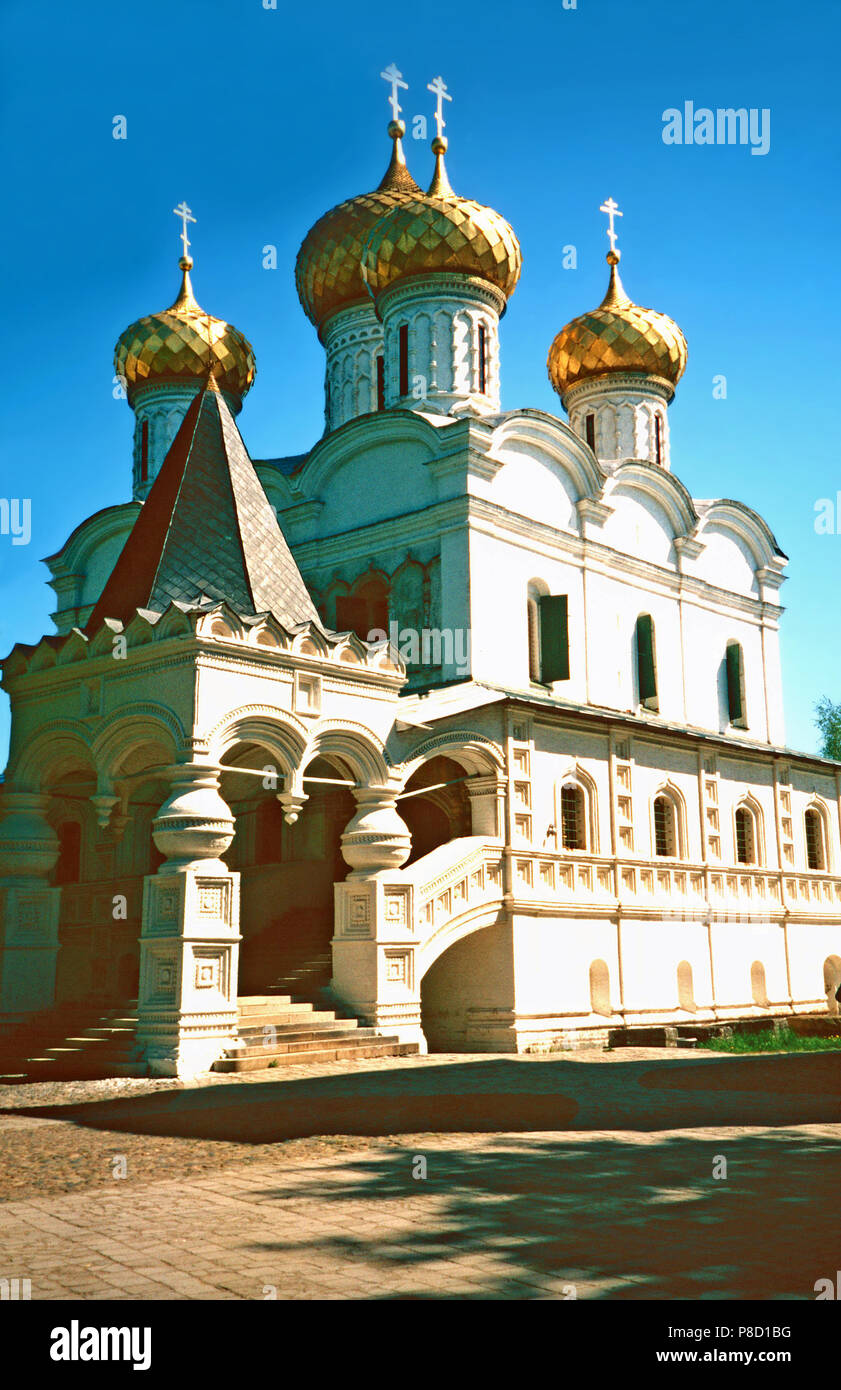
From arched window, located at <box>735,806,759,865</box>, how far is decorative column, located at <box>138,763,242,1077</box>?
10.5m

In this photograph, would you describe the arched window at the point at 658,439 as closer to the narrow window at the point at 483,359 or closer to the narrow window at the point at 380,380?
the narrow window at the point at 483,359

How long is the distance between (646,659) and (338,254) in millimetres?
9119

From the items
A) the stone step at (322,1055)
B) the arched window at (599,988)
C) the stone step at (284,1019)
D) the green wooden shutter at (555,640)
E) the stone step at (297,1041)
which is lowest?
the stone step at (322,1055)

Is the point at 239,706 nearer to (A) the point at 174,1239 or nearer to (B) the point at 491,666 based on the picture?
(B) the point at 491,666

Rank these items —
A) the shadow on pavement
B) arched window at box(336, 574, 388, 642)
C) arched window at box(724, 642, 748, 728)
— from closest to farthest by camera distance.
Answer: the shadow on pavement
arched window at box(336, 574, 388, 642)
arched window at box(724, 642, 748, 728)

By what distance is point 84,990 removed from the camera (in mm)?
16125

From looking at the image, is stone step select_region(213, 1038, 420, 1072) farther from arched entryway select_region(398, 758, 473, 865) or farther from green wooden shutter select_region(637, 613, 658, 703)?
green wooden shutter select_region(637, 613, 658, 703)

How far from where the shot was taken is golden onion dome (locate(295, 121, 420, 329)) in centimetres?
2233

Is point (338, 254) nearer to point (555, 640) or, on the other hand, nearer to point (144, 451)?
point (144, 451)

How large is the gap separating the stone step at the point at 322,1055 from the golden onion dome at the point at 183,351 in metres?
13.3

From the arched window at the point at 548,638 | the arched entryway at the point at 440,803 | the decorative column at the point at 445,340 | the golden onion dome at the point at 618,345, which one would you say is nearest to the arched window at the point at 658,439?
the golden onion dome at the point at 618,345

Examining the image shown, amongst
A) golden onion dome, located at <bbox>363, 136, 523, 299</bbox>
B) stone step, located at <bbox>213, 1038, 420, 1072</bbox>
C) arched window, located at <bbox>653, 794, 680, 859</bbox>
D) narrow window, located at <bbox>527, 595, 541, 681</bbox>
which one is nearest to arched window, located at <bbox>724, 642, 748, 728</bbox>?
arched window, located at <bbox>653, 794, 680, 859</bbox>

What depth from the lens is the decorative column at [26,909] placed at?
1330 cm

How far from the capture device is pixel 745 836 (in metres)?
20.2
